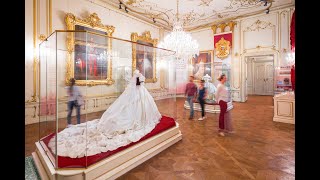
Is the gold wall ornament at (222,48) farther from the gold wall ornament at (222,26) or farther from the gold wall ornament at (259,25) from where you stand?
the gold wall ornament at (259,25)

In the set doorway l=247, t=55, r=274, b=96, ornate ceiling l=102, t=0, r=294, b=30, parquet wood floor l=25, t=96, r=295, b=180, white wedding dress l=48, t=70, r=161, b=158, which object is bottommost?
parquet wood floor l=25, t=96, r=295, b=180

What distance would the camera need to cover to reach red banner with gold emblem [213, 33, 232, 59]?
1074 centimetres

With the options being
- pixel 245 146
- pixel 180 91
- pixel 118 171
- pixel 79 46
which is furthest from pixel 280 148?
pixel 180 91

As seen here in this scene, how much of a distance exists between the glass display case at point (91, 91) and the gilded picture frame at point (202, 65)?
1.86 meters

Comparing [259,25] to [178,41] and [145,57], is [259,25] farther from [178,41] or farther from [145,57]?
[145,57]

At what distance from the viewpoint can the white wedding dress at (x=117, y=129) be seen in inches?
122

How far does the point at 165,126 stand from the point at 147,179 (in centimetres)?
162

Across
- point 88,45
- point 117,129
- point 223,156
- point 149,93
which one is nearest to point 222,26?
point 149,93

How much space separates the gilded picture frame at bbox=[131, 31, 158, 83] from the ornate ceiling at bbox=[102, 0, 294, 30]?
118cm

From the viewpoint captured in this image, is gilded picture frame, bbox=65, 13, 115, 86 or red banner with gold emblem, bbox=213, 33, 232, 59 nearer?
gilded picture frame, bbox=65, 13, 115, 86

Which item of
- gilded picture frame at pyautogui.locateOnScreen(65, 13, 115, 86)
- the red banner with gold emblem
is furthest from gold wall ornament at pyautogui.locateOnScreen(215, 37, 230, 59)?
gilded picture frame at pyautogui.locateOnScreen(65, 13, 115, 86)

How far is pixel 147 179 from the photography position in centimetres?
279

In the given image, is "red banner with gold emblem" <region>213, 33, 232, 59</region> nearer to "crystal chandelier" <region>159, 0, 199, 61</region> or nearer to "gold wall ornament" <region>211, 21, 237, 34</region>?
"gold wall ornament" <region>211, 21, 237, 34</region>
